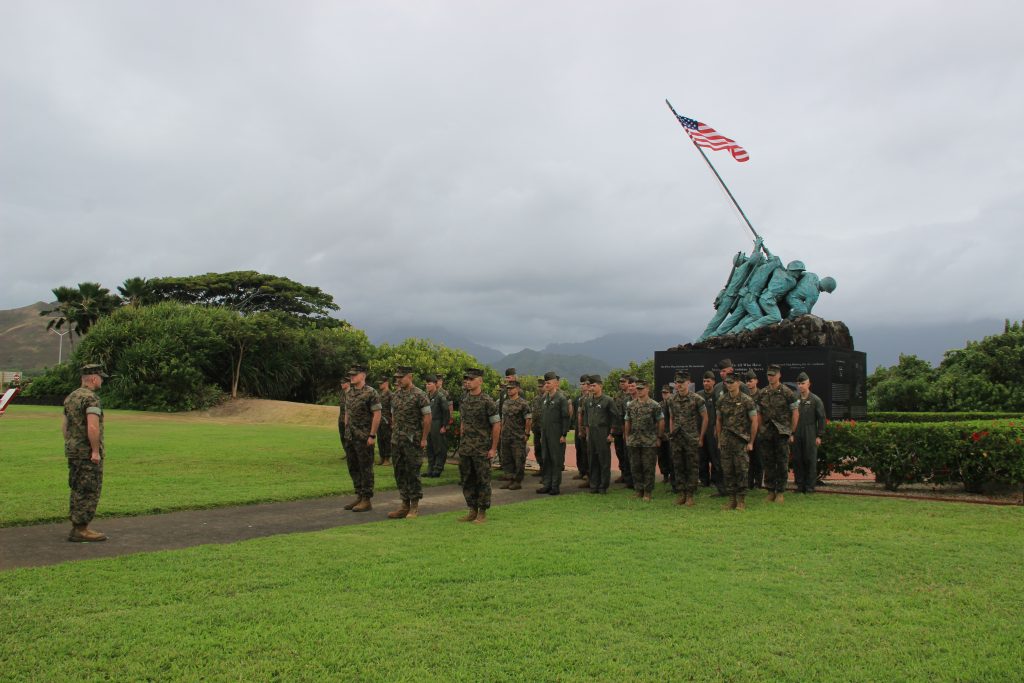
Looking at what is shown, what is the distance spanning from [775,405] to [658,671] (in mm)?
6698

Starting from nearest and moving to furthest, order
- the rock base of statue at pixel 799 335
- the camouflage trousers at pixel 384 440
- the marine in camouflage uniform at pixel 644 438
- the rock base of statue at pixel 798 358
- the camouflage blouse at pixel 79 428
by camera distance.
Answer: the camouflage blouse at pixel 79 428, the marine in camouflage uniform at pixel 644 438, the camouflage trousers at pixel 384 440, the rock base of statue at pixel 798 358, the rock base of statue at pixel 799 335

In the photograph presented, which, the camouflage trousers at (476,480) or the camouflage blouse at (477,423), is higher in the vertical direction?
the camouflage blouse at (477,423)

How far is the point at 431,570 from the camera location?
226 inches

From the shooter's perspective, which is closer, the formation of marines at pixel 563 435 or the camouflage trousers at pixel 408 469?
the formation of marines at pixel 563 435

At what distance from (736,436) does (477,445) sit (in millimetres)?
3450

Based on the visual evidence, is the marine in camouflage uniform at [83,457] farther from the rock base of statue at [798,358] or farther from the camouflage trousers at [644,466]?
the rock base of statue at [798,358]

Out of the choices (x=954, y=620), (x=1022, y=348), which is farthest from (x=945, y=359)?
(x=954, y=620)

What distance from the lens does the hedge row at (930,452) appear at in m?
9.33

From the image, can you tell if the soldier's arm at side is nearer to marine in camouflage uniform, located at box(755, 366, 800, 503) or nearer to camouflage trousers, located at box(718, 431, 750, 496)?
camouflage trousers, located at box(718, 431, 750, 496)

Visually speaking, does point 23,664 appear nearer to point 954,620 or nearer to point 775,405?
point 954,620

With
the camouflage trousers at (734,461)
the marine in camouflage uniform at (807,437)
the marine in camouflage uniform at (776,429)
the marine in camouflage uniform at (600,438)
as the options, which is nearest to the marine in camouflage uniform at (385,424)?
the marine in camouflage uniform at (600,438)

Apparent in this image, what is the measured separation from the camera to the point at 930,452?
9938 mm

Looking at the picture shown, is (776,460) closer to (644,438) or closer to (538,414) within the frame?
(644,438)

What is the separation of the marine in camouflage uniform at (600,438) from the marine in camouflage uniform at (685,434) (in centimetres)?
106
